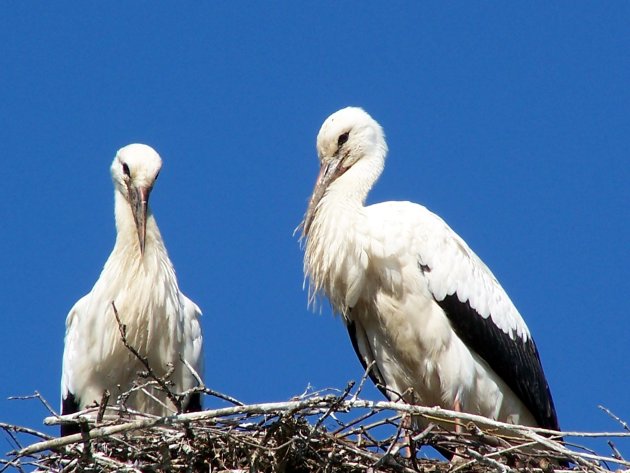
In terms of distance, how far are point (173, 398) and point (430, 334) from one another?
201cm

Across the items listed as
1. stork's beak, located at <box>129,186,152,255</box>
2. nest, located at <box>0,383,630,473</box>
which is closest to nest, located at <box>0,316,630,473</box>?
nest, located at <box>0,383,630,473</box>

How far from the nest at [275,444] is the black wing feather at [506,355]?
1.19 m

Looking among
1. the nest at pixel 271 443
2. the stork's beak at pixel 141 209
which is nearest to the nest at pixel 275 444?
the nest at pixel 271 443

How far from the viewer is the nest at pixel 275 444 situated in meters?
6.79

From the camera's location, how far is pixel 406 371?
852 centimetres

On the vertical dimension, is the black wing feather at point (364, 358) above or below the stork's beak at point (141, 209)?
below

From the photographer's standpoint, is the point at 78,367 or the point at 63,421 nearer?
the point at 63,421

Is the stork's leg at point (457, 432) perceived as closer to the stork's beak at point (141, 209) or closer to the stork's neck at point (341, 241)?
the stork's neck at point (341, 241)

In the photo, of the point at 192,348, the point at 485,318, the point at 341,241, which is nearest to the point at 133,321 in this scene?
the point at 192,348

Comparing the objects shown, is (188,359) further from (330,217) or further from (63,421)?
(63,421)

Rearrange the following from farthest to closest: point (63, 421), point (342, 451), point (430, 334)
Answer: point (430, 334)
point (342, 451)
point (63, 421)

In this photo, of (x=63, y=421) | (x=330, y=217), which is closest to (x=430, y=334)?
(x=330, y=217)

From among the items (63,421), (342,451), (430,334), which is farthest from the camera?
(430,334)

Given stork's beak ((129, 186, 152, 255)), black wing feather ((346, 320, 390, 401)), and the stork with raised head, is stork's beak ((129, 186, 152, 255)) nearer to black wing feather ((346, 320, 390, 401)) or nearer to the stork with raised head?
the stork with raised head
